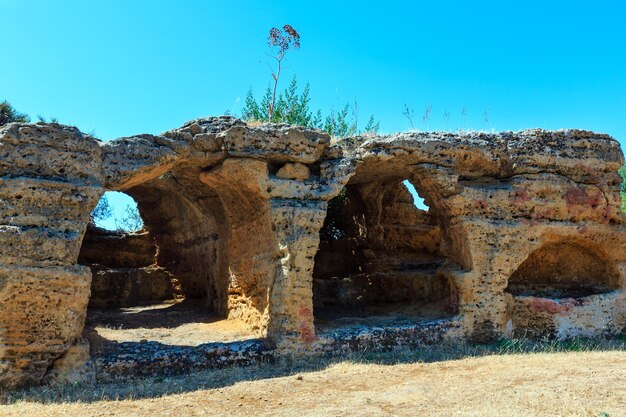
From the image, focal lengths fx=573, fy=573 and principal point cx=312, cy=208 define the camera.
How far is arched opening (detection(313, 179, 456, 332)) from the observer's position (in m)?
11.7

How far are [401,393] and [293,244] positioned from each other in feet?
8.99

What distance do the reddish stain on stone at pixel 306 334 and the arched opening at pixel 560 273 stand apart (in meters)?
4.06

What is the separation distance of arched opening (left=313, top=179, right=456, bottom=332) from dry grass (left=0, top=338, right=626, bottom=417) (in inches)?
124

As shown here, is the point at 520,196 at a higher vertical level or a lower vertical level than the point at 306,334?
higher

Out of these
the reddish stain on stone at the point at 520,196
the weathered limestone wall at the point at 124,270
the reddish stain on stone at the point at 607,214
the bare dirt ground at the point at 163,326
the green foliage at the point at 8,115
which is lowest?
the bare dirt ground at the point at 163,326

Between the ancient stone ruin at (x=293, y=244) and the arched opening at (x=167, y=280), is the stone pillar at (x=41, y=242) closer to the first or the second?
the ancient stone ruin at (x=293, y=244)

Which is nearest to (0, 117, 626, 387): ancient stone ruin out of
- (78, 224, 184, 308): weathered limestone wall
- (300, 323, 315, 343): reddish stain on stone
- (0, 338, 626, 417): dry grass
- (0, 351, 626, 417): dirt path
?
(300, 323, 315, 343): reddish stain on stone

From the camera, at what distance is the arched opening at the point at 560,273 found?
10.3 metres

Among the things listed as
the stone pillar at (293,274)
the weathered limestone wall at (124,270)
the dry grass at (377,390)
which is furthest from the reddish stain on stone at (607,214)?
the weathered limestone wall at (124,270)

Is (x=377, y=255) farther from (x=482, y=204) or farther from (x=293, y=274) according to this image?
(x=293, y=274)

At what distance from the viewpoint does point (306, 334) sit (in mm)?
8211

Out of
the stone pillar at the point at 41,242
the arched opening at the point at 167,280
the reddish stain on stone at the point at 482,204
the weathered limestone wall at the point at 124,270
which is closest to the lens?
the stone pillar at the point at 41,242

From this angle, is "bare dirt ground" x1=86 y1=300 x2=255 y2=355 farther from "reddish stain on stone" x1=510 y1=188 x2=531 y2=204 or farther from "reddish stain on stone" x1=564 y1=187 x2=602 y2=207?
"reddish stain on stone" x1=564 y1=187 x2=602 y2=207

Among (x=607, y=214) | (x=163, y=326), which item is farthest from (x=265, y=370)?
(x=607, y=214)
